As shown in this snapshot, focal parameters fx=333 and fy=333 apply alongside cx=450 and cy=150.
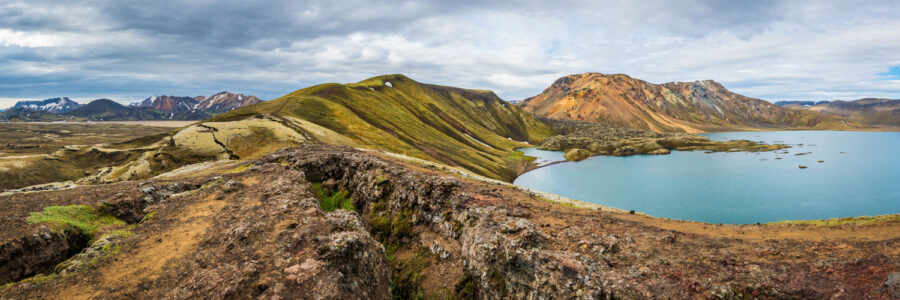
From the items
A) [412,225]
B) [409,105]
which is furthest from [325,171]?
[409,105]

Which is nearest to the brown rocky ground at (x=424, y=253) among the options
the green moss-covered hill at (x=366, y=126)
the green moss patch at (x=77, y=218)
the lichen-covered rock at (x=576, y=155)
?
the green moss patch at (x=77, y=218)

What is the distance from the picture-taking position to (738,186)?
3137 inches

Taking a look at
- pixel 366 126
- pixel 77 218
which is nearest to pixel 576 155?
pixel 366 126

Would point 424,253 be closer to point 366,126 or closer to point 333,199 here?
point 333,199

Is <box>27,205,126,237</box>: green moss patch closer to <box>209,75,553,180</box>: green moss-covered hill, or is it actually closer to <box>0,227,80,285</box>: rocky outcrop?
<box>0,227,80,285</box>: rocky outcrop

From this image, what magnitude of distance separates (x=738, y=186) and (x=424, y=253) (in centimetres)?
9041

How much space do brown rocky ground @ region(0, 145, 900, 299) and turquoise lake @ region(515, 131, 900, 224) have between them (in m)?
49.3

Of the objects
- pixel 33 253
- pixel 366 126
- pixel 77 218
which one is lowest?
pixel 33 253

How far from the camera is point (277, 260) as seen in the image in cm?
1469

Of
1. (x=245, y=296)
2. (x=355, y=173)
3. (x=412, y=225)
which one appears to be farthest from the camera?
(x=355, y=173)

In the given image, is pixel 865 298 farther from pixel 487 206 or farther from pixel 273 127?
pixel 273 127

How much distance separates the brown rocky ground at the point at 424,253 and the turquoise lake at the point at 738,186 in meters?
49.3

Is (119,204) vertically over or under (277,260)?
over

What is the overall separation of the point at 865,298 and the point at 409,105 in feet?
531
